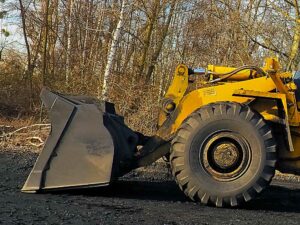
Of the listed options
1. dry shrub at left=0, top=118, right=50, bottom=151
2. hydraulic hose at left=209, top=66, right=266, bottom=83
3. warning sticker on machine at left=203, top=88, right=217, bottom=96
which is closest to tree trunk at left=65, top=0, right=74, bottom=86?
dry shrub at left=0, top=118, right=50, bottom=151

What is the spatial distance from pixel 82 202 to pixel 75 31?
582 inches

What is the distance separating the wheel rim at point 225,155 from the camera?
588 cm

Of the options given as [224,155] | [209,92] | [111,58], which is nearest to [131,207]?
[224,155]

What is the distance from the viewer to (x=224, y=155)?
19.4ft

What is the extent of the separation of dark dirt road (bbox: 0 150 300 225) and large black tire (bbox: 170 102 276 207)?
0.22 m

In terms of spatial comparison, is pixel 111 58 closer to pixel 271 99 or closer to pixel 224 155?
pixel 271 99

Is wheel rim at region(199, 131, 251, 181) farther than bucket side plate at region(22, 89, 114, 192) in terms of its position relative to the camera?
No

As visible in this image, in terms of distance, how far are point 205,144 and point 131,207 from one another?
1127 mm

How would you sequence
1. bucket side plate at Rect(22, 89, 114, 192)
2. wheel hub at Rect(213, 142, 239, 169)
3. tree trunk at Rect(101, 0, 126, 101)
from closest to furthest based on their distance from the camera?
1. wheel hub at Rect(213, 142, 239, 169)
2. bucket side plate at Rect(22, 89, 114, 192)
3. tree trunk at Rect(101, 0, 126, 101)

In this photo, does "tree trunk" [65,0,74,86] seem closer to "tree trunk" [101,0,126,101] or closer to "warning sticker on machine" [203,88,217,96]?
"tree trunk" [101,0,126,101]

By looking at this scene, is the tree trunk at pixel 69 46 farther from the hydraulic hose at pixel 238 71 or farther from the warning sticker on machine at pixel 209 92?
the warning sticker on machine at pixel 209 92

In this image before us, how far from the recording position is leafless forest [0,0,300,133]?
15.5 metres

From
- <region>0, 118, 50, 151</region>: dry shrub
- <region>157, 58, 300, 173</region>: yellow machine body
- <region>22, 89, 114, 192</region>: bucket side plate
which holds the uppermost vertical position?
<region>157, 58, 300, 173</region>: yellow machine body

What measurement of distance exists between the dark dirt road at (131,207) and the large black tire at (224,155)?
0.22 m
